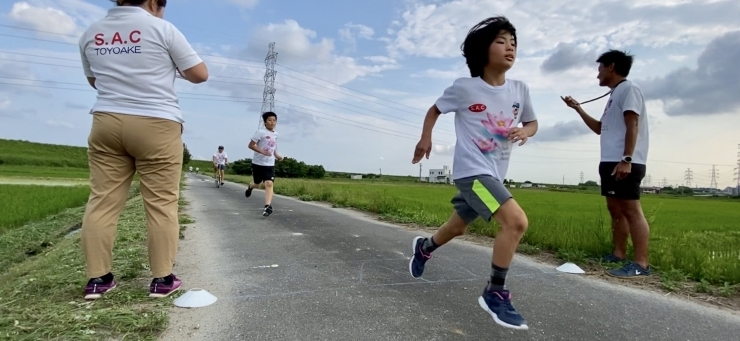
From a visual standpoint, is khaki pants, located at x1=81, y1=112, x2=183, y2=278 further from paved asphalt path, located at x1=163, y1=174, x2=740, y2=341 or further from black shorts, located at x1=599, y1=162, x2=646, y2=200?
black shorts, located at x1=599, y1=162, x2=646, y2=200

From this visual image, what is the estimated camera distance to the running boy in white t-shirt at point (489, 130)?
235 centimetres

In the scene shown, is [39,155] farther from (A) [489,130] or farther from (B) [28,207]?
(A) [489,130]

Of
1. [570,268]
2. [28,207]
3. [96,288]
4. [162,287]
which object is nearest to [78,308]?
[96,288]

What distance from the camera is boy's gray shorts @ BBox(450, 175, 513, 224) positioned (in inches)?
93.7

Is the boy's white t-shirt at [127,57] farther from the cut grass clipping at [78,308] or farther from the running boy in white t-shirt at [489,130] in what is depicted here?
the running boy in white t-shirt at [489,130]

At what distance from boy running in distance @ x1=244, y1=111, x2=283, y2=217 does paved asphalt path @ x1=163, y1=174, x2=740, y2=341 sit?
10.2 ft

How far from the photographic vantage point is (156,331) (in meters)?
2.06

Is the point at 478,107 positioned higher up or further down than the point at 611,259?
higher up

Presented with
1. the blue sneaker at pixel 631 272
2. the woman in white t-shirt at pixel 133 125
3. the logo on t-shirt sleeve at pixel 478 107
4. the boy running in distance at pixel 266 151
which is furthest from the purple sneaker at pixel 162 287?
the boy running in distance at pixel 266 151

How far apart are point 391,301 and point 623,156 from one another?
2.39m

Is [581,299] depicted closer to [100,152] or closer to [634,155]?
[634,155]

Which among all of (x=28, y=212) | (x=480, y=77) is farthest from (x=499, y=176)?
(x=28, y=212)

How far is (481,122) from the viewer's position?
2588mm

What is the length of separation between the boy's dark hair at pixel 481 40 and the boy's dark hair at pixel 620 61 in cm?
171
